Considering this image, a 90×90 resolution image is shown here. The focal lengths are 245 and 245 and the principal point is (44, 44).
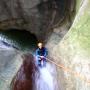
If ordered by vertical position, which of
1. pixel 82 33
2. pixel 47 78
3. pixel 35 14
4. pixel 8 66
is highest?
pixel 35 14

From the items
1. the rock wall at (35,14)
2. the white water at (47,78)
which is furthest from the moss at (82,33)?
the rock wall at (35,14)

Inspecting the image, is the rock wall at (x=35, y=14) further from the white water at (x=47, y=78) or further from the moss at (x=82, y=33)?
the moss at (x=82, y=33)

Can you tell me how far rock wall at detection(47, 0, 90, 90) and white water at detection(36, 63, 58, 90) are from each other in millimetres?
479

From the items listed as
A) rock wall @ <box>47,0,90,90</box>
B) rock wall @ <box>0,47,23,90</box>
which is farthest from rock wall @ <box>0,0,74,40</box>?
rock wall @ <box>47,0,90,90</box>

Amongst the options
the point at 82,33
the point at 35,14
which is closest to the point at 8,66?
the point at 82,33

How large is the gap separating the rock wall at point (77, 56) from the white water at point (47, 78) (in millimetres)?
479

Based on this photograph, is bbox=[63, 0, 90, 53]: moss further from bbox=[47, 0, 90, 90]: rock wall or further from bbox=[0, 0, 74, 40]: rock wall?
bbox=[0, 0, 74, 40]: rock wall

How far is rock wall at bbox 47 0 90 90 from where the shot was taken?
6027mm

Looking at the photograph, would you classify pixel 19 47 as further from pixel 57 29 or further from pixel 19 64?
pixel 19 64

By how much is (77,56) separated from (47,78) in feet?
6.75

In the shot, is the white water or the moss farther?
the white water

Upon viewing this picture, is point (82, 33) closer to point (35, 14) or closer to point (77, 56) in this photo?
point (77, 56)

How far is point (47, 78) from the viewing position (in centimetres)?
813

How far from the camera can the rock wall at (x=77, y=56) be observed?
19.8 ft
